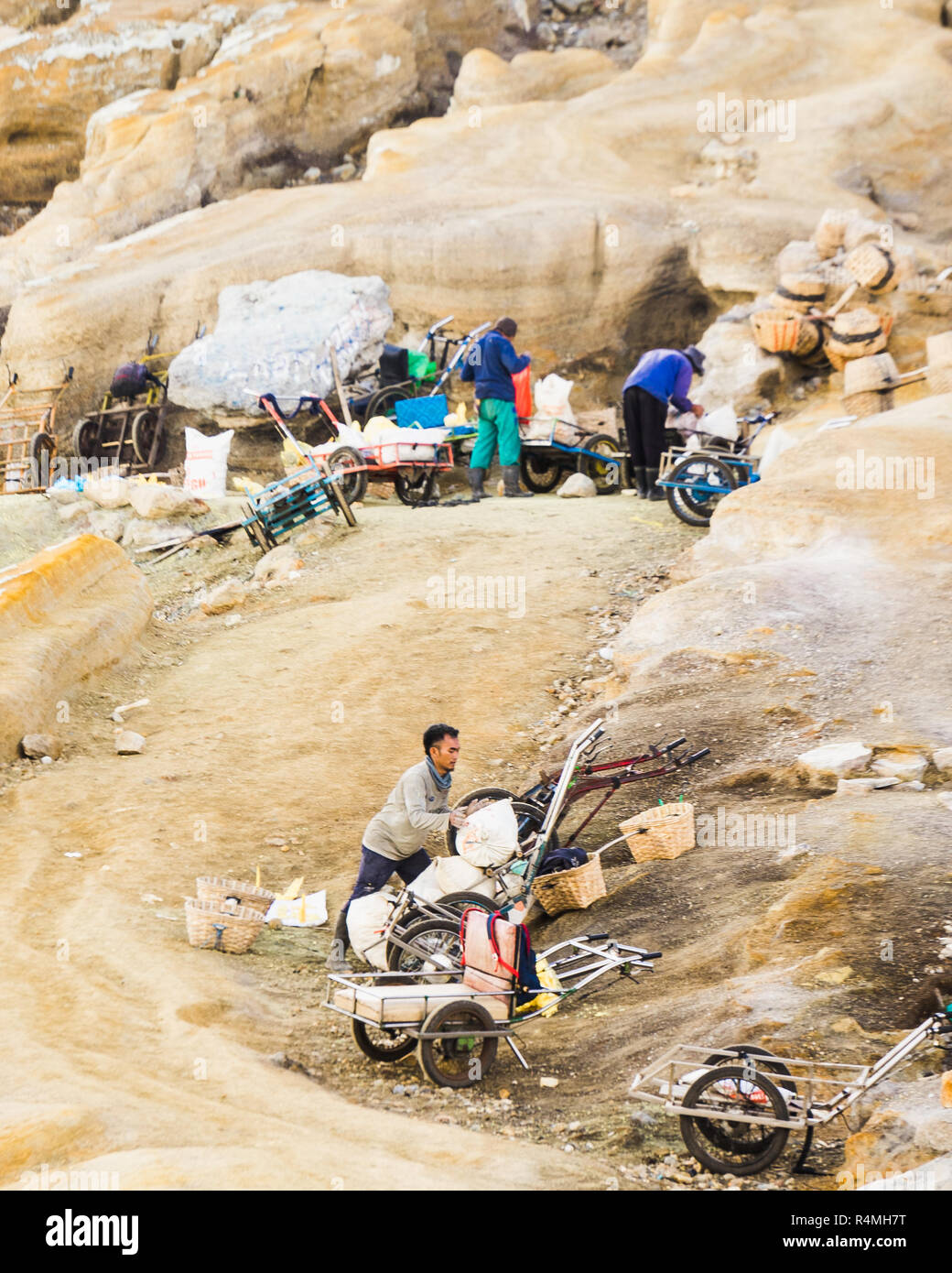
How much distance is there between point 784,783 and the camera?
623 centimetres

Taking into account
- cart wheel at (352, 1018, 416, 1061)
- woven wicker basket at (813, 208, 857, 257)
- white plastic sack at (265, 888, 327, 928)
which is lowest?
cart wheel at (352, 1018, 416, 1061)

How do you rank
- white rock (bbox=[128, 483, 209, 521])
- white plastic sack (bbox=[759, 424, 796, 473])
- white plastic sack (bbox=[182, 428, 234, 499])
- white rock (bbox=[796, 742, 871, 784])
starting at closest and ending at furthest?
1. white rock (bbox=[796, 742, 871, 784])
2. white plastic sack (bbox=[759, 424, 796, 473])
3. white rock (bbox=[128, 483, 209, 521])
4. white plastic sack (bbox=[182, 428, 234, 499])

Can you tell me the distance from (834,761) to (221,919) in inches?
120

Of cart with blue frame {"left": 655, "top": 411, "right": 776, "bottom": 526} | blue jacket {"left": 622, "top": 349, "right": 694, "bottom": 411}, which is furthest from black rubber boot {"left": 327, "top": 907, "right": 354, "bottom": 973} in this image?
blue jacket {"left": 622, "top": 349, "right": 694, "bottom": 411}

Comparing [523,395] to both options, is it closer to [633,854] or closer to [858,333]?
→ [858,333]

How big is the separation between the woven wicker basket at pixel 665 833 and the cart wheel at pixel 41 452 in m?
12.3

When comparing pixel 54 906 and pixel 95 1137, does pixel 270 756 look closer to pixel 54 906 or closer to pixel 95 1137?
pixel 54 906

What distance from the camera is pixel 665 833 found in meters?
6.09

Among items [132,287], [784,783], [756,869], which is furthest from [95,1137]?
[132,287]

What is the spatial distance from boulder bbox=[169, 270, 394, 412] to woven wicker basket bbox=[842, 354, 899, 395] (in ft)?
21.6

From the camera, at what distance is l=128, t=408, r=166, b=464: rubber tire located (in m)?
16.6

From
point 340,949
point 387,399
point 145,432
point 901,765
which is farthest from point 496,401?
point 340,949

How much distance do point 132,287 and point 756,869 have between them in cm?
1491

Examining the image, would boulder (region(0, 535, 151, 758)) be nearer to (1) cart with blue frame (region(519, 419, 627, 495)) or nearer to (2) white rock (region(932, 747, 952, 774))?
(1) cart with blue frame (region(519, 419, 627, 495))
